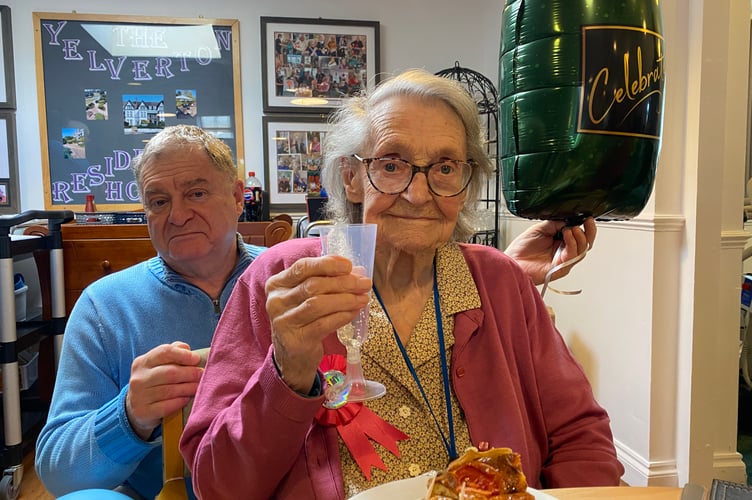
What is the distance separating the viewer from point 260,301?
1.07 meters

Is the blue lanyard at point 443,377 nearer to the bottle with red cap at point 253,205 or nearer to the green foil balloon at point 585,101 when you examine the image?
the green foil balloon at point 585,101

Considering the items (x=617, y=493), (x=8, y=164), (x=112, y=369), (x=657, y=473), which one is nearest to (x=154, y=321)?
(x=112, y=369)

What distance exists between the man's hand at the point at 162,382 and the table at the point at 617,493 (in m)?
0.71

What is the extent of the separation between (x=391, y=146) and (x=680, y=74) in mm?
1700

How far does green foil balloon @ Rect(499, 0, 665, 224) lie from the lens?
0.77m

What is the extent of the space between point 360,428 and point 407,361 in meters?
0.17

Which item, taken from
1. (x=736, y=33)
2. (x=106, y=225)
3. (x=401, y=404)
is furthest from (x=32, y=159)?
(x=736, y=33)

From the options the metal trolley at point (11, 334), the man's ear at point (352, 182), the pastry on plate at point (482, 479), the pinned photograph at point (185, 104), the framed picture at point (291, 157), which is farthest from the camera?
the framed picture at point (291, 157)

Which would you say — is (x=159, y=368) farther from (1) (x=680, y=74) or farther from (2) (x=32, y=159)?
(2) (x=32, y=159)

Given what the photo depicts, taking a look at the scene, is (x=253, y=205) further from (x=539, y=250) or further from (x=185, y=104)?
(x=539, y=250)

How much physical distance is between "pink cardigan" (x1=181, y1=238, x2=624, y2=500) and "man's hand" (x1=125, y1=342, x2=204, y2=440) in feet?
0.21

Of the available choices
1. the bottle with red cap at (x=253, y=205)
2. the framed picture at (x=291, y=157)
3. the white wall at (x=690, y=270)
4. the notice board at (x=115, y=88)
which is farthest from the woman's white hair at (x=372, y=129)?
the notice board at (x=115, y=88)

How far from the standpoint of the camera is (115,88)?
146 inches

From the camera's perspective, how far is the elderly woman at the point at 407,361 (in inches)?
35.2
